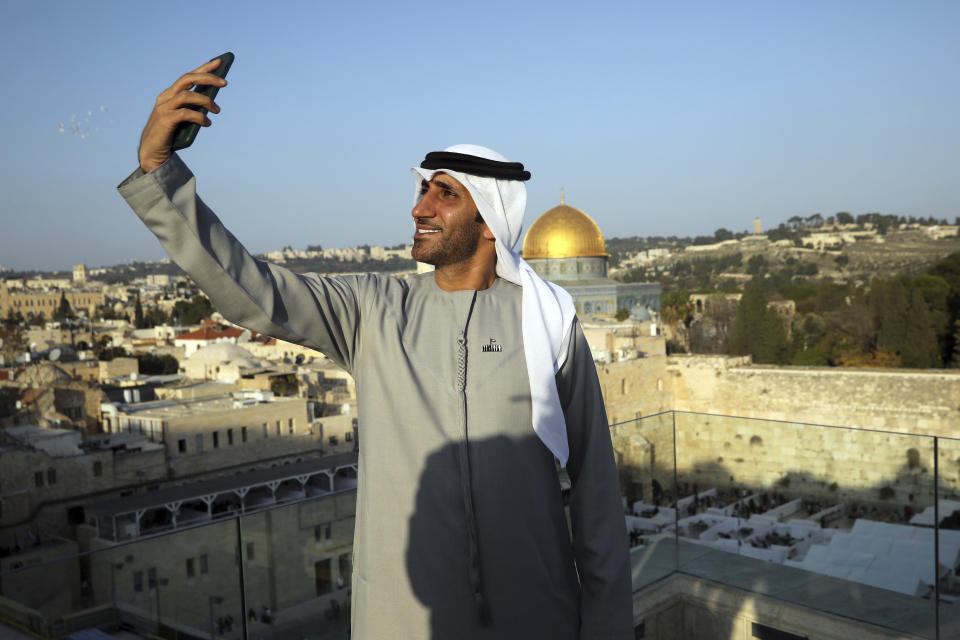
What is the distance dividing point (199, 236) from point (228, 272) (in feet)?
0.19

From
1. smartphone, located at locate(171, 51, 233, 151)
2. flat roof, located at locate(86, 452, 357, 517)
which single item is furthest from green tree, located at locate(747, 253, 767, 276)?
smartphone, located at locate(171, 51, 233, 151)

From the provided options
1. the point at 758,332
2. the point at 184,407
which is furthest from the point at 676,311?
the point at 184,407

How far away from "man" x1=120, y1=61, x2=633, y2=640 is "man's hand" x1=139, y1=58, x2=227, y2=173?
20cm

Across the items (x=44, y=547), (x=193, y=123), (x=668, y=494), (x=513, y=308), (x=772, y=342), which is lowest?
(x=44, y=547)

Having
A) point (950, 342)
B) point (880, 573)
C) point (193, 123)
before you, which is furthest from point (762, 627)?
point (950, 342)

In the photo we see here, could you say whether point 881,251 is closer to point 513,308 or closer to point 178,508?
point 178,508

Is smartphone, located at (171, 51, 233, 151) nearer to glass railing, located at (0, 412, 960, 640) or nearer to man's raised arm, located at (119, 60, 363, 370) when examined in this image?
man's raised arm, located at (119, 60, 363, 370)

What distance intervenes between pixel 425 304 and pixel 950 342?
23.7 m

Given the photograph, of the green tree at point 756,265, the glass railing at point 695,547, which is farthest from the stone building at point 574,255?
the green tree at point 756,265

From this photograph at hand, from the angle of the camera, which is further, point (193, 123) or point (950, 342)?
point (950, 342)

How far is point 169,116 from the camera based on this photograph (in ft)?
3.35

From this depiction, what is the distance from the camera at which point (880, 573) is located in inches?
134

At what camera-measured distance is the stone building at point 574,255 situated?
2767 centimetres

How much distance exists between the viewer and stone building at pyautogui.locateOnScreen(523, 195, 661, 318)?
27672 mm
